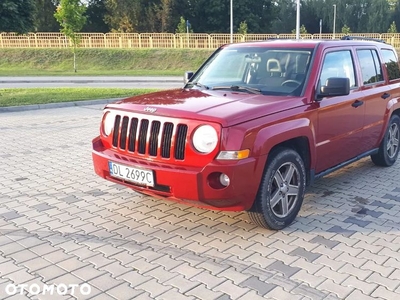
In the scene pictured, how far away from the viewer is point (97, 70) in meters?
33.8

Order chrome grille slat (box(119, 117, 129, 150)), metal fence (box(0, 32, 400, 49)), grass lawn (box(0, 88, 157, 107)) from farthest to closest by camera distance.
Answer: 1. metal fence (box(0, 32, 400, 49))
2. grass lawn (box(0, 88, 157, 107))
3. chrome grille slat (box(119, 117, 129, 150))

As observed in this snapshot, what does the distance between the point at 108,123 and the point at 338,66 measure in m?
2.70

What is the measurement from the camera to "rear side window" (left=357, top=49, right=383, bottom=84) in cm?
567

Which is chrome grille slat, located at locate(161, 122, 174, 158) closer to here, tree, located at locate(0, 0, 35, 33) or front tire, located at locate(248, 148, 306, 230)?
front tire, located at locate(248, 148, 306, 230)

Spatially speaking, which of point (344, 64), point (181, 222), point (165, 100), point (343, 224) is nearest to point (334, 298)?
point (343, 224)

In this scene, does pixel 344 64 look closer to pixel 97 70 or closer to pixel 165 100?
pixel 165 100

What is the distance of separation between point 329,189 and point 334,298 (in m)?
2.64

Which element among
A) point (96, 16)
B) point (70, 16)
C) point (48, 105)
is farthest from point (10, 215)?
point (96, 16)

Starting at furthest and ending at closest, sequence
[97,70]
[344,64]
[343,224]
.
Result: [97,70] → [344,64] → [343,224]

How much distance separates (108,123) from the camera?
4688 millimetres

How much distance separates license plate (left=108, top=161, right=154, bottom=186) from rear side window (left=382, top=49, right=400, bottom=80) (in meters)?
4.11

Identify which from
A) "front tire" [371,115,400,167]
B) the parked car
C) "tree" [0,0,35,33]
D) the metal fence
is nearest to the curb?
"tree" [0,0,35,33]

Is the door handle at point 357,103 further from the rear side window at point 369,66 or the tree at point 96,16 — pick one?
the tree at point 96,16

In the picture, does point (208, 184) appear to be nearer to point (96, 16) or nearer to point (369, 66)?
point (369, 66)
